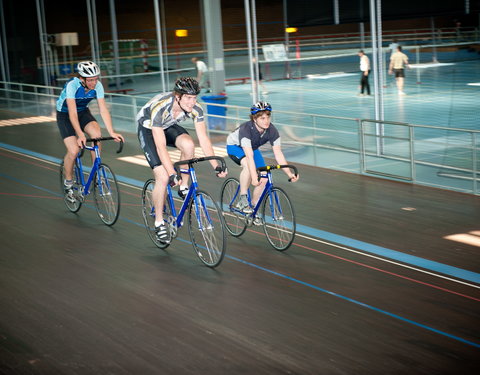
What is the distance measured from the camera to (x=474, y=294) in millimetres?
4762

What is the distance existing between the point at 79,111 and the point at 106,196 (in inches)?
38.6

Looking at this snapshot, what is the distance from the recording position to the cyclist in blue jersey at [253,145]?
5.64 metres

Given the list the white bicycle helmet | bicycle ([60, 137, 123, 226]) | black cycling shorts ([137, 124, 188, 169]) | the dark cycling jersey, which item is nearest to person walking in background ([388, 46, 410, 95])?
bicycle ([60, 137, 123, 226])

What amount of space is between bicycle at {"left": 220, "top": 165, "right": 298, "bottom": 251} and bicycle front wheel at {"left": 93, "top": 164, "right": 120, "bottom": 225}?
4.00 feet

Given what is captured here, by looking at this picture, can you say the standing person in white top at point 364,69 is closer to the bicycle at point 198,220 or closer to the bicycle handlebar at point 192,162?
the bicycle at point 198,220

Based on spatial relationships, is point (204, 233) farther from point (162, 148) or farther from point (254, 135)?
point (254, 135)

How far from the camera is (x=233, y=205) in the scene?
6309 millimetres

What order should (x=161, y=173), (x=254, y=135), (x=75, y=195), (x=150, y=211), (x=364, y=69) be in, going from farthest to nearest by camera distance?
(x=364, y=69)
(x=75, y=195)
(x=150, y=211)
(x=254, y=135)
(x=161, y=173)

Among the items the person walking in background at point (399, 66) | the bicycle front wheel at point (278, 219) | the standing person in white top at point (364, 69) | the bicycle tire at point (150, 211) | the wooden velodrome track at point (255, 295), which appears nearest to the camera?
the wooden velodrome track at point (255, 295)

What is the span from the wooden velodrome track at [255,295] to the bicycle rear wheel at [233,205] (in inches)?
4.5

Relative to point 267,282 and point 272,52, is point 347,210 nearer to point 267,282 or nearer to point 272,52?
point 267,282

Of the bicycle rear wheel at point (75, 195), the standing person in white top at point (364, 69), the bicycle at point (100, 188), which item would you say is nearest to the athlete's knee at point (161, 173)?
the bicycle at point (100, 188)

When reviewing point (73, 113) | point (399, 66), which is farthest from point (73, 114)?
point (399, 66)

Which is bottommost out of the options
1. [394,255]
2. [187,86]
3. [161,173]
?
[394,255]
